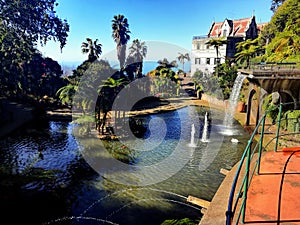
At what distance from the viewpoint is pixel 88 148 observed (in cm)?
1770

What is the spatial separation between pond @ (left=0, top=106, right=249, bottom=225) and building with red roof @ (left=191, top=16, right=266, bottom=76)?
89.7 ft

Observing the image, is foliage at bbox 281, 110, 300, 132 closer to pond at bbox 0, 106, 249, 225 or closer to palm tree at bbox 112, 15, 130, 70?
pond at bbox 0, 106, 249, 225

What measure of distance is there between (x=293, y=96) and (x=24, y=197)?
19338 mm

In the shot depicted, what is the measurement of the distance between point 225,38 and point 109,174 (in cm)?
3676

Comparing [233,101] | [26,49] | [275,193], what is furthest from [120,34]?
[275,193]

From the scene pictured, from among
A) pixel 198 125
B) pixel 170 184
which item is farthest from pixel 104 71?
pixel 170 184

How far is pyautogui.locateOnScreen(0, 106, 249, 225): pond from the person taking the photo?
1058cm

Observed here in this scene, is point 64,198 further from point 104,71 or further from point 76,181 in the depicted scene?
point 104,71

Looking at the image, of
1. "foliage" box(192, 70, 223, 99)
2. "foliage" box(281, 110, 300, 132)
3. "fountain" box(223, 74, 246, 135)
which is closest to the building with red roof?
"foliage" box(192, 70, 223, 99)

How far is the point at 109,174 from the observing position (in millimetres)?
13945

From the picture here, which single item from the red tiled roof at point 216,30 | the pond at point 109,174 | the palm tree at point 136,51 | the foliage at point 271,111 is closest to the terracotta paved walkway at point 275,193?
the pond at point 109,174

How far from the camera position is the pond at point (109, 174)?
10.6m

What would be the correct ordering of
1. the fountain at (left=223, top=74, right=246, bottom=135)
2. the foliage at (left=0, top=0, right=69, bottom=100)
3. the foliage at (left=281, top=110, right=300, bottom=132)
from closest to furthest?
the foliage at (left=281, top=110, right=300, bottom=132)
the fountain at (left=223, top=74, right=246, bottom=135)
the foliage at (left=0, top=0, right=69, bottom=100)

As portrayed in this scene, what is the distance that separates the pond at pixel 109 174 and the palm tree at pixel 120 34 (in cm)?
2338
